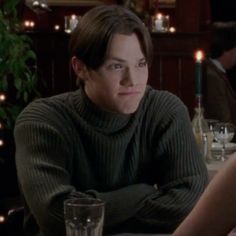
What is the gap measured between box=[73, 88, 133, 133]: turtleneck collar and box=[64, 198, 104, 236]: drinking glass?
0.60m

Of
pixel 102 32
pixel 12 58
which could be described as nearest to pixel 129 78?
pixel 102 32

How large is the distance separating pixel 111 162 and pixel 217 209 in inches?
31.9

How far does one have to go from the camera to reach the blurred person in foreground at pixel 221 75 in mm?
5027

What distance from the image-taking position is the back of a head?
5.54 meters

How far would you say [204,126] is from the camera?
9.81 feet

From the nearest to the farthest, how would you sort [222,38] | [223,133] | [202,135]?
1. [202,135]
2. [223,133]
3. [222,38]

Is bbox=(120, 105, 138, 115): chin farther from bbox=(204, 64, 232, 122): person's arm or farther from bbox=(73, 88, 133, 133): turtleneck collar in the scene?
bbox=(204, 64, 232, 122): person's arm

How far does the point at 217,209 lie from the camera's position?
117 centimetres

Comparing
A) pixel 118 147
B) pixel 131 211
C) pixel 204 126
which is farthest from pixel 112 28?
pixel 204 126

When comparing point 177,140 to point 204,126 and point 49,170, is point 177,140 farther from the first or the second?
point 204,126

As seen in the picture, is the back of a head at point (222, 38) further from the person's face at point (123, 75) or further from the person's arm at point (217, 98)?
the person's face at point (123, 75)

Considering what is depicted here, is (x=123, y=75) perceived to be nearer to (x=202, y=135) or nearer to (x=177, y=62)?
(x=202, y=135)

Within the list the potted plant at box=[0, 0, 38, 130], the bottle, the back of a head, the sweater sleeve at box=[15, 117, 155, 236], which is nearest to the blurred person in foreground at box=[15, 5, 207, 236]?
the sweater sleeve at box=[15, 117, 155, 236]

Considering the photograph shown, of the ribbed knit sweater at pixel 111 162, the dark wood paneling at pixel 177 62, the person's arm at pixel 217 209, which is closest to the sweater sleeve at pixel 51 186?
the ribbed knit sweater at pixel 111 162
